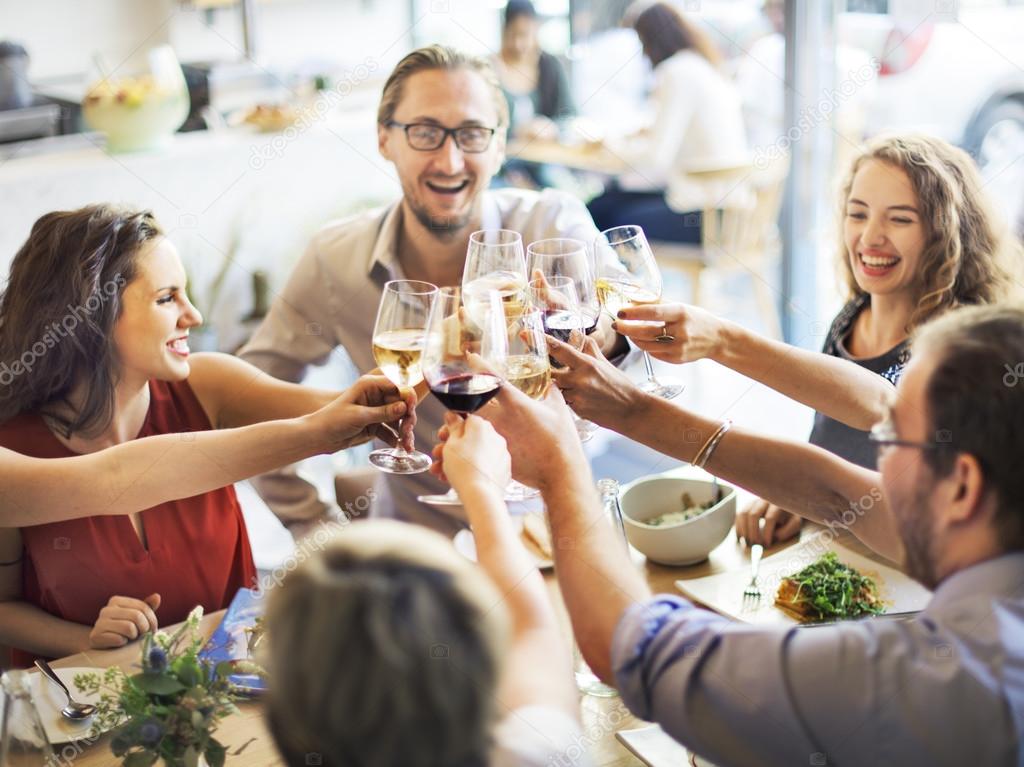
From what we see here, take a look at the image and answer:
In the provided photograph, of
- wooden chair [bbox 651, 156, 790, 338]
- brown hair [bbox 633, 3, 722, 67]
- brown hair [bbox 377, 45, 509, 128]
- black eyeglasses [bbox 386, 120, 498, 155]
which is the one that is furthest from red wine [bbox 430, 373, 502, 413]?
brown hair [bbox 633, 3, 722, 67]

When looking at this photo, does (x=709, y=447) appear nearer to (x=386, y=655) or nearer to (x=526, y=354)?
(x=526, y=354)

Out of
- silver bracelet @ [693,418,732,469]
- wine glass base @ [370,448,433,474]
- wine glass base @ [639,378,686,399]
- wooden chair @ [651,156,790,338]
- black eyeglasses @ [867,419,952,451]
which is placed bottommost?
wooden chair @ [651,156,790,338]

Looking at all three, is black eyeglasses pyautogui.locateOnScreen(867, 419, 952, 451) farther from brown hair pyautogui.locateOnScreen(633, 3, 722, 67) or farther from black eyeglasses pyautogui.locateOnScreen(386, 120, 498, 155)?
brown hair pyautogui.locateOnScreen(633, 3, 722, 67)

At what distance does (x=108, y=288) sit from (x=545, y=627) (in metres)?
1.09

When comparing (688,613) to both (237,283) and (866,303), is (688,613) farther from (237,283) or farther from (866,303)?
(237,283)

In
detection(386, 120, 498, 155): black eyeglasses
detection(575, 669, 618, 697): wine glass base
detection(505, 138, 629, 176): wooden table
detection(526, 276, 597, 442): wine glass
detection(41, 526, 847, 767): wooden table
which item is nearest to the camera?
detection(41, 526, 847, 767): wooden table

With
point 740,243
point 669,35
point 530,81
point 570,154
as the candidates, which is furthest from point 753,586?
point 530,81

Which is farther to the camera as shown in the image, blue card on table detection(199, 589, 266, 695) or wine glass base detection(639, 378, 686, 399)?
wine glass base detection(639, 378, 686, 399)

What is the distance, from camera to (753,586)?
1650 mm

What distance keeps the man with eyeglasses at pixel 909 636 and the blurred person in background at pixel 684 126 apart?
3.85 metres

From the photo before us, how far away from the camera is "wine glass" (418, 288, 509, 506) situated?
136 cm

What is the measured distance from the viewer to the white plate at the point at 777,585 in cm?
158

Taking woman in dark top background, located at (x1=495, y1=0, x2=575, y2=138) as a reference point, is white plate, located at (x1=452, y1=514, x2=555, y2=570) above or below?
below

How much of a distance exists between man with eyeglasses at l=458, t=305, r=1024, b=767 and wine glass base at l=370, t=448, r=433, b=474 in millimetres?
493
